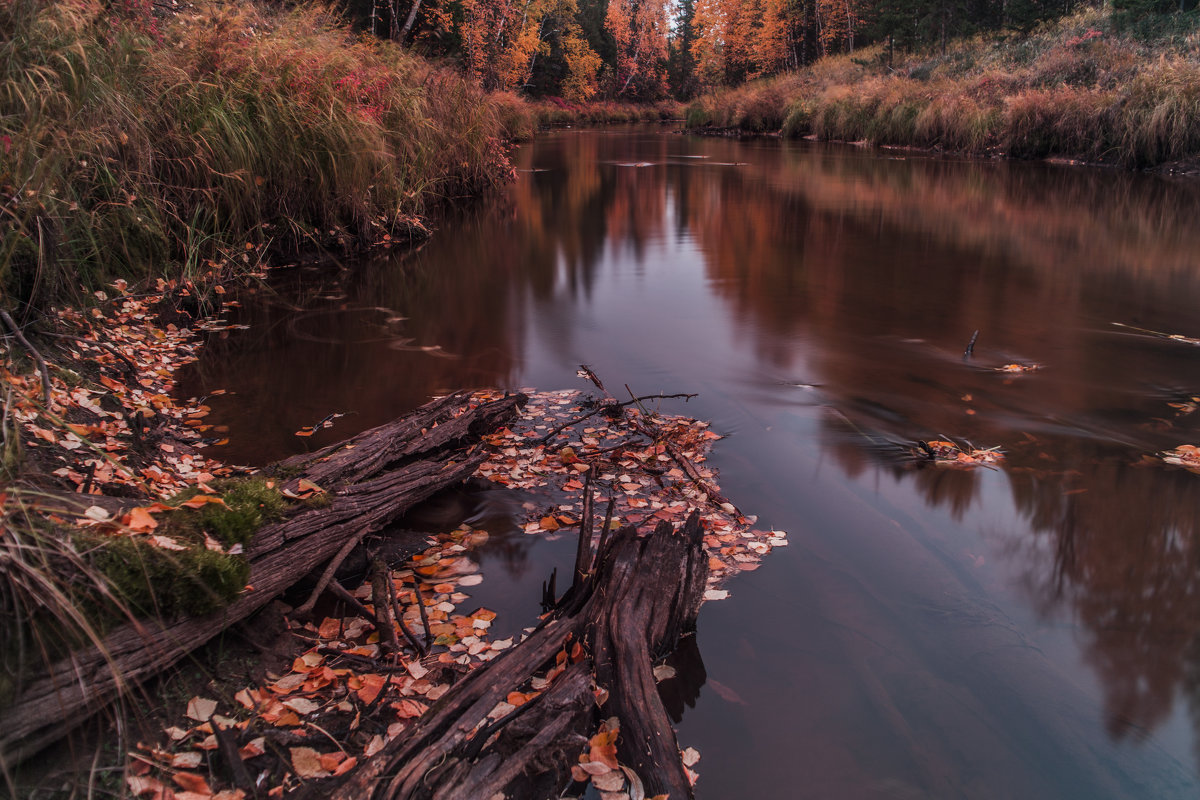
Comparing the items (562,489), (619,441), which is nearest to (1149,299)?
(619,441)

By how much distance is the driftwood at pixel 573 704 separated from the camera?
1.87 metres

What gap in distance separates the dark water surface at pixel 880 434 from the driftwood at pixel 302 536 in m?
0.51

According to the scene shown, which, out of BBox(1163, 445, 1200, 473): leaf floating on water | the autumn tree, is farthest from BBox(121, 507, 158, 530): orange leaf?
the autumn tree

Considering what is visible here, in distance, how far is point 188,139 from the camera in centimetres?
647

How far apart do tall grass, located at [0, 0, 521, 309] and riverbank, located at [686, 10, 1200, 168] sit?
15.2m

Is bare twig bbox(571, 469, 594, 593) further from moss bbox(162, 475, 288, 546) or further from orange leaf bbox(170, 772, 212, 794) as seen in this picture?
orange leaf bbox(170, 772, 212, 794)

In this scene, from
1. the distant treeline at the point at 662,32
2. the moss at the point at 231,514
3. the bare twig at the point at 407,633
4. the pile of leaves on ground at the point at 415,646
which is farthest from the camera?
the distant treeline at the point at 662,32

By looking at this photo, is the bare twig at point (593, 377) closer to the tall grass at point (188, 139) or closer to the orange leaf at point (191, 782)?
the tall grass at point (188, 139)

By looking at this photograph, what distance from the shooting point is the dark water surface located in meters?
2.38

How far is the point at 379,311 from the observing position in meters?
7.03

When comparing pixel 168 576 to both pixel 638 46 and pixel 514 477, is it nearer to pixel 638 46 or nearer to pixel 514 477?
pixel 514 477

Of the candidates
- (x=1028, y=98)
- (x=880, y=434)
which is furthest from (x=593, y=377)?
(x=1028, y=98)

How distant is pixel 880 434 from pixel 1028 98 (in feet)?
63.7

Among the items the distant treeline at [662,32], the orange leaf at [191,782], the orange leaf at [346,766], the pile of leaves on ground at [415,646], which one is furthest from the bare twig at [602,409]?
the distant treeline at [662,32]
